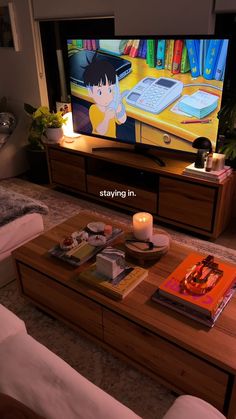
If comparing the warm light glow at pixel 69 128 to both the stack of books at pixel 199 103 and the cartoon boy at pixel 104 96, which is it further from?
the stack of books at pixel 199 103

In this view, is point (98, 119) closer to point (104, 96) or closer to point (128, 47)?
point (104, 96)

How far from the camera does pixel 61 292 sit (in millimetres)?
1729

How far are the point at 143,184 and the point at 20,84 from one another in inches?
80.3

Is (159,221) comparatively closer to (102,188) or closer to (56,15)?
(102,188)

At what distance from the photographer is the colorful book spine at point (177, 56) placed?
2426 millimetres

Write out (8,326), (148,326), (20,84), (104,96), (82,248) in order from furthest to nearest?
(20,84) < (104,96) < (82,248) < (148,326) < (8,326)

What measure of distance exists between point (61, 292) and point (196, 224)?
4.33ft

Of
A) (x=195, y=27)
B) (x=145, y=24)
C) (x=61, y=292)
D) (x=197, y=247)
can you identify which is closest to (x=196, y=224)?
(x=197, y=247)

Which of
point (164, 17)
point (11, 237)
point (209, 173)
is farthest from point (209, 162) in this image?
point (11, 237)

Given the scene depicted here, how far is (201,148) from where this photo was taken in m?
2.43

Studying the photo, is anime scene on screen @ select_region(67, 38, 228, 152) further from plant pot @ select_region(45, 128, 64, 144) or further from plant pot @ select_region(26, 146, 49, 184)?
plant pot @ select_region(26, 146, 49, 184)

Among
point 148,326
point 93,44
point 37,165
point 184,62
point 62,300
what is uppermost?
point 93,44

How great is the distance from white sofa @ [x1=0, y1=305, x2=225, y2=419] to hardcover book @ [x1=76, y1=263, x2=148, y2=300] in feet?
1.50

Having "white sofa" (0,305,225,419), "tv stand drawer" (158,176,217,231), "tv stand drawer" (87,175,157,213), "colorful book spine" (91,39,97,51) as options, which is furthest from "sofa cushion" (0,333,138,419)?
"colorful book spine" (91,39,97,51)
